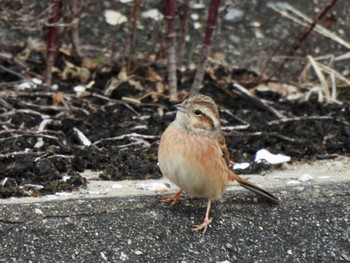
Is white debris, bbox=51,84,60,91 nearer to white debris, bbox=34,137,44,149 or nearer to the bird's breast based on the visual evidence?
white debris, bbox=34,137,44,149

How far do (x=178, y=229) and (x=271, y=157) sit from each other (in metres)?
1.44

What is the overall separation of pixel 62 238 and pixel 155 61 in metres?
3.47

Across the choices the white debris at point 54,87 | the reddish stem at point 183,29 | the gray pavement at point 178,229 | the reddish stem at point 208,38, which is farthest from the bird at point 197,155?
the reddish stem at point 183,29

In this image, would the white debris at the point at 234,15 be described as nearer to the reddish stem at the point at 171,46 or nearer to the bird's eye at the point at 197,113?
the reddish stem at the point at 171,46

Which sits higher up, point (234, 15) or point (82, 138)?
point (234, 15)

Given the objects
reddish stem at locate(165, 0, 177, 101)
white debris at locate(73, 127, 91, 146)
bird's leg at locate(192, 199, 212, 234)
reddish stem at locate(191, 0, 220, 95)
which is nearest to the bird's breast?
bird's leg at locate(192, 199, 212, 234)

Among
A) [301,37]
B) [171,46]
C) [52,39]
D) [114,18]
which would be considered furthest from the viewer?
[114,18]

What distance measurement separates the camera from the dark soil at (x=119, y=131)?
640cm

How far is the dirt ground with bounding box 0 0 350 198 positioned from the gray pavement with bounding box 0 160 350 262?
1.45ft

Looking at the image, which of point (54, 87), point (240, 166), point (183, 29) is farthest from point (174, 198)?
point (183, 29)

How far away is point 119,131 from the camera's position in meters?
7.27

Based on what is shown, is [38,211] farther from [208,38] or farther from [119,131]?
[208,38]

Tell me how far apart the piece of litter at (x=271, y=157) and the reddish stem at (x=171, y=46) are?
1200mm

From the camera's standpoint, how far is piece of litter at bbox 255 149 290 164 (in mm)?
6945
